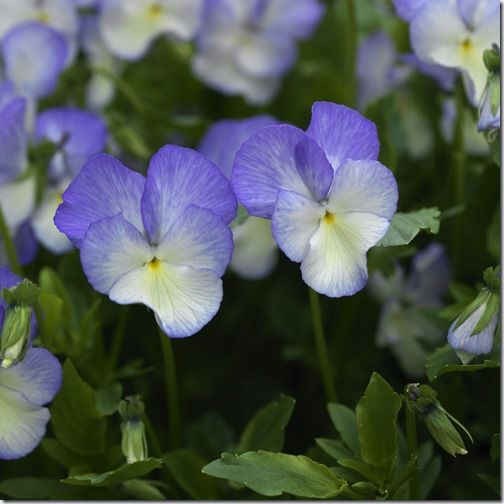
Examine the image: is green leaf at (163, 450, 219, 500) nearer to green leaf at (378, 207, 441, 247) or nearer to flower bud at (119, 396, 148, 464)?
flower bud at (119, 396, 148, 464)

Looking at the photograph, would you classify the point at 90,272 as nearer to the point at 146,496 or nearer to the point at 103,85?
the point at 146,496

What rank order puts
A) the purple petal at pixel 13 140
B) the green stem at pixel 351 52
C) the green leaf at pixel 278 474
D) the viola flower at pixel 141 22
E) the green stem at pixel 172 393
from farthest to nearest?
the viola flower at pixel 141 22
the green stem at pixel 351 52
the purple petal at pixel 13 140
the green stem at pixel 172 393
the green leaf at pixel 278 474

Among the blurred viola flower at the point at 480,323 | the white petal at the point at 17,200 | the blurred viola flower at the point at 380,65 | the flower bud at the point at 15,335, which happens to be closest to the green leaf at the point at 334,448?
the blurred viola flower at the point at 480,323

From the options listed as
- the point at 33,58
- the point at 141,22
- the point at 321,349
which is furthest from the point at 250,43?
the point at 321,349

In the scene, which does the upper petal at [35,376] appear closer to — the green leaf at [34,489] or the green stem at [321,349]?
the green leaf at [34,489]

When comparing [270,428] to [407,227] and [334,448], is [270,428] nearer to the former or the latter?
[334,448]

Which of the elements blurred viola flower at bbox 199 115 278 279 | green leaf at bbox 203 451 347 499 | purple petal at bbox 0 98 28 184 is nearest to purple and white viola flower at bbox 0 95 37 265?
purple petal at bbox 0 98 28 184

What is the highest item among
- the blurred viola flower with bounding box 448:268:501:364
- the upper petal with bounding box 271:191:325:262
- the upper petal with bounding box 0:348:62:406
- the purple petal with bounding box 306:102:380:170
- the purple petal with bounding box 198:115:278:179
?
the purple petal with bounding box 306:102:380:170
